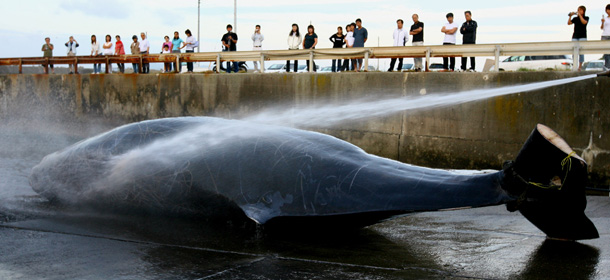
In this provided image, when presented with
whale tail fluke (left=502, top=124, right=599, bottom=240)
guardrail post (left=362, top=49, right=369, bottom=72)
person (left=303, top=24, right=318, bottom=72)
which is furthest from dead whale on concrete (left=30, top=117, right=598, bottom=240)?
person (left=303, top=24, right=318, bottom=72)

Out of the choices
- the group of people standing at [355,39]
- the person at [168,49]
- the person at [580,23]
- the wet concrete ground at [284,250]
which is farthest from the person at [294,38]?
the wet concrete ground at [284,250]

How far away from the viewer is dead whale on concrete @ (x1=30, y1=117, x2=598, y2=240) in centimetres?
552

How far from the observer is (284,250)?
257 inches

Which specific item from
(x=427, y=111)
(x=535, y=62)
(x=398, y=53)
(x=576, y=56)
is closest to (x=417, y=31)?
(x=398, y=53)

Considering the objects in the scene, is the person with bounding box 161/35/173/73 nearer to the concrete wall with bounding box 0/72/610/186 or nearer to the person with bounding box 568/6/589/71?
the concrete wall with bounding box 0/72/610/186

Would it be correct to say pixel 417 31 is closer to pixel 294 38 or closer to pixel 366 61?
pixel 366 61

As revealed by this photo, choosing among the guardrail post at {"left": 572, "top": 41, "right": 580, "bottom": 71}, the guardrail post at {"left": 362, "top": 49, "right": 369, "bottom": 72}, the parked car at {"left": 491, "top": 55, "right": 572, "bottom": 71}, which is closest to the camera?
the guardrail post at {"left": 572, "top": 41, "right": 580, "bottom": 71}

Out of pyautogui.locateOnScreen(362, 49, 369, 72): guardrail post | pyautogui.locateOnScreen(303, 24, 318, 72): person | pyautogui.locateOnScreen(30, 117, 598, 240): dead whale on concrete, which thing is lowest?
pyautogui.locateOnScreen(30, 117, 598, 240): dead whale on concrete

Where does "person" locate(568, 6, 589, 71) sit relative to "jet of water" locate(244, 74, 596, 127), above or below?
above

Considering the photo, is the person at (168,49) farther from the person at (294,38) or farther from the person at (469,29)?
the person at (469,29)

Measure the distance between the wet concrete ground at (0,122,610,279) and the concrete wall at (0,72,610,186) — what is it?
4.18 metres

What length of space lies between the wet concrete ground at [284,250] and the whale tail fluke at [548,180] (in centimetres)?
49

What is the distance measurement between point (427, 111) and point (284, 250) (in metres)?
8.43

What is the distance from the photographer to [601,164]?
39.7 feet
